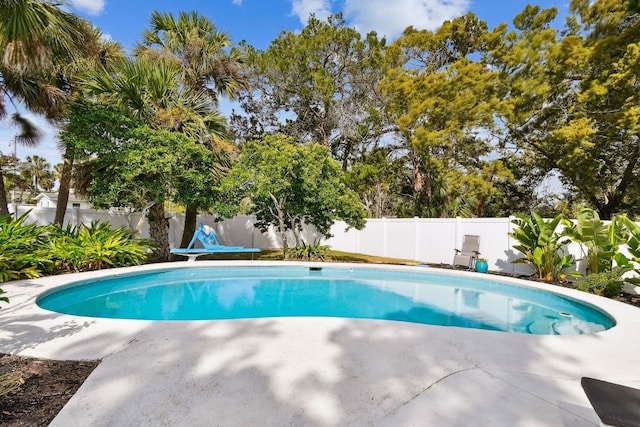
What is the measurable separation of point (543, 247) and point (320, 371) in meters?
8.58

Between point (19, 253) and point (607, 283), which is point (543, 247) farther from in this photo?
point (19, 253)

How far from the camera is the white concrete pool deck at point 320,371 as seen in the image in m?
2.44

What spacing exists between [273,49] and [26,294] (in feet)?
56.5

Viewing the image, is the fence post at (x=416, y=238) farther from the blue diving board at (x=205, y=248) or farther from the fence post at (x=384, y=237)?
the blue diving board at (x=205, y=248)

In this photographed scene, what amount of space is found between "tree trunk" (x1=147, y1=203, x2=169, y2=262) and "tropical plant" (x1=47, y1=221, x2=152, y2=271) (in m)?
1.70

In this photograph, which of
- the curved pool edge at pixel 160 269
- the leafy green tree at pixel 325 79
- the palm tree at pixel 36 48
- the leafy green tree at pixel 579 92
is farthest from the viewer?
the leafy green tree at pixel 325 79

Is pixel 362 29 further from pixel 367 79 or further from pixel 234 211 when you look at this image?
pixel 234 211

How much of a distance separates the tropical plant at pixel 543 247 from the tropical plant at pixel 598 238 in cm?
45

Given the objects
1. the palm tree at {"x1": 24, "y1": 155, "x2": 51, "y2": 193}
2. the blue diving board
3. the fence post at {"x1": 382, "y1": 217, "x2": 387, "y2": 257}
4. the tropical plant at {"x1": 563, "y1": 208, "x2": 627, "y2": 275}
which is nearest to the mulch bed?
the blue diving board

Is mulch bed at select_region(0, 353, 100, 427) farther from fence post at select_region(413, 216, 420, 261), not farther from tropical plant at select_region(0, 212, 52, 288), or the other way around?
fence post at select_region(413, 216, 420, 261)

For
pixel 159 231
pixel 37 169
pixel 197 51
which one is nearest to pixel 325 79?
pixel 197 51

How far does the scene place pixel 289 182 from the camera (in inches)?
444

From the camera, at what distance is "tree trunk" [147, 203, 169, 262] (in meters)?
12.2

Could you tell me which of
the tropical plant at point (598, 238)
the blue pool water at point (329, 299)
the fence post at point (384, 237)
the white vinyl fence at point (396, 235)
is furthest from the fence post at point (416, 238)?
the tropical plant at point (598, 238)
